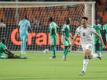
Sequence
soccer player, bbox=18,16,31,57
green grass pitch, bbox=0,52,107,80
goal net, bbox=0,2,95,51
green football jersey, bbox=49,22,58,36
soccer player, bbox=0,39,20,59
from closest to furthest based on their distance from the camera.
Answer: green grass pitch, bbox=0,52,107,80, soccer player, bbox=0,39,20,59, green football jersey, bbox=49,22,58,36, soccer player, bbox=18,16,31,57, goal net, bbox=0,2,95,51

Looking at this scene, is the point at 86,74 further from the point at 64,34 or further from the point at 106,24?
the point at 106,24

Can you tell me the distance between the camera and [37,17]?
38.4m

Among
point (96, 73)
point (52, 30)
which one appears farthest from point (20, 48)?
point (96, 73)

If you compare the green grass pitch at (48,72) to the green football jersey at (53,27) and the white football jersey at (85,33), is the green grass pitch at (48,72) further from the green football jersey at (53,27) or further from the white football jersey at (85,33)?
the green football jersey at (53,27)

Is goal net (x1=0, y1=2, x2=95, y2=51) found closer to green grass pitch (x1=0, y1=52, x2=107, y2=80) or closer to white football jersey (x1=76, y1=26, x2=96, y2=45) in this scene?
green grass pitch (x1=0, y1=52, x2=107, y2=80)

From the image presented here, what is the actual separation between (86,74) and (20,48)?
15917mm

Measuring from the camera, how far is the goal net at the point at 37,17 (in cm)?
3734

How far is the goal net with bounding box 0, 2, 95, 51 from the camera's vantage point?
1470 inches

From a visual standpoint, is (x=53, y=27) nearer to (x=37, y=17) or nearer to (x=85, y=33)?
(x=37, y=17)

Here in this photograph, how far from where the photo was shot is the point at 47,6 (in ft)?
123

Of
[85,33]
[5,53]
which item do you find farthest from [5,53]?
[85,33]

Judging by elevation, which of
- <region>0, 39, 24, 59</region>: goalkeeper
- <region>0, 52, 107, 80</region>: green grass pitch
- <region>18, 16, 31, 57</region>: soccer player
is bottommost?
<region>0, 52, 107, 80</region>: green grass pitch

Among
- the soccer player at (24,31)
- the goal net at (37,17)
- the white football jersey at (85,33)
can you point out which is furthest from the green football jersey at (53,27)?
the white football jersey at (85,33)

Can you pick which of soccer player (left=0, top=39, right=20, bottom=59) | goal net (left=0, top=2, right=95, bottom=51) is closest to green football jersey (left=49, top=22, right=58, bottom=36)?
soccer player (left=0, top=39, right=20, bottom=59)
